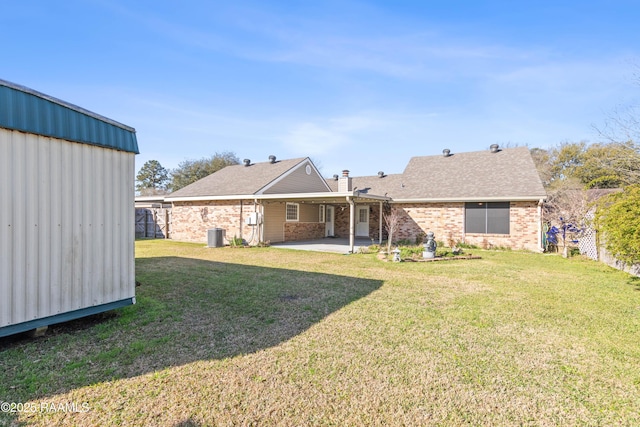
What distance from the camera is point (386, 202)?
55.1 feet

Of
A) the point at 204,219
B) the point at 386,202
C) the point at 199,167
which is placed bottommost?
the point at 204,219

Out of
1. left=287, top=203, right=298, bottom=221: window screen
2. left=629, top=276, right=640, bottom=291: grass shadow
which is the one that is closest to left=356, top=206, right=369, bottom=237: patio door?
left=287, top=203, right=298, bottom=221: window screen

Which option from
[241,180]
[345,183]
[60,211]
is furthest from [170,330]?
[241,180]

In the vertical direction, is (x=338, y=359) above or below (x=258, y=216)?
below

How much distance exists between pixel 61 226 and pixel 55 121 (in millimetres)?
1237

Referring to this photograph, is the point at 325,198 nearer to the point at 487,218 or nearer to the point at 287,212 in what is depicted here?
the point at 287,212

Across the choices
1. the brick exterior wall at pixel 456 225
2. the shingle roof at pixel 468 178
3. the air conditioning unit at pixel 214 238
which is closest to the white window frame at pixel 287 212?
the air conditioning unit at pixel 214 238

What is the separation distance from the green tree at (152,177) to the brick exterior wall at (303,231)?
105 ft

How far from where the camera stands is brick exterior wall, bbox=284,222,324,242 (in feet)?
55.5

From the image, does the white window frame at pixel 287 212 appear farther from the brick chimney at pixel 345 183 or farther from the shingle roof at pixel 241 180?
the brick chimney at pixel 345 183

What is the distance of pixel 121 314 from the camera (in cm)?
474

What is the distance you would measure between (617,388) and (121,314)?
592 centimetres

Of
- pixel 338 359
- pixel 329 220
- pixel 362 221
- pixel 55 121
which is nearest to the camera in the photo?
pixel 338 359

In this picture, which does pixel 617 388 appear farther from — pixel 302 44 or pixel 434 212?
pixel 434 212
